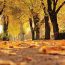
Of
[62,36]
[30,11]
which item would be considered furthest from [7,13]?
[62,36]

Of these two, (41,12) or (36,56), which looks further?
(41,12)

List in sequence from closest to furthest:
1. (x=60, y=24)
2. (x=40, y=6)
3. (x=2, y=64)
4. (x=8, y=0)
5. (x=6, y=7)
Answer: (x=2, y=64) → (x=40, y=6) → (x=8, y=0) → (x=6, y=7) → (x=60, y=24)

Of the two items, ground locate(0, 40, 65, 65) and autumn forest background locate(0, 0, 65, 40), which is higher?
autumn forest background locate(0, 0, 65, 40)

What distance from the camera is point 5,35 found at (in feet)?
120

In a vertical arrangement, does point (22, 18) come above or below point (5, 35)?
above

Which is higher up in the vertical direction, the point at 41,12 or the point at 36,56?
the point at 41,12

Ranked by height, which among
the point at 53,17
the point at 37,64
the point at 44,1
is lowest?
the point at 37,64

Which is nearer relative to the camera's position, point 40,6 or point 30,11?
point 40,6

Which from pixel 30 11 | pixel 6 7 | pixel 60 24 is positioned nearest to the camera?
pixel 30 11

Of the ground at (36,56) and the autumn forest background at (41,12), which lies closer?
the ground at (36,56)

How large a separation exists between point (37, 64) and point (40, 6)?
2274 cm

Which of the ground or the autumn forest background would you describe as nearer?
the ground

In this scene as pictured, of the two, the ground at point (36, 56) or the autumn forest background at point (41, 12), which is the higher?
the autumn forest background at point (41, 12)

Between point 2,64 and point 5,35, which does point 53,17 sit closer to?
point 5,35
